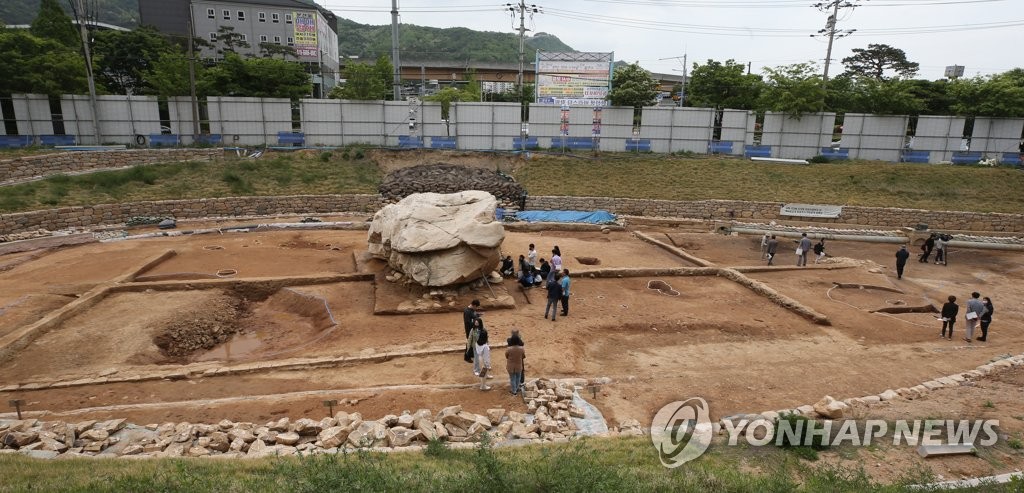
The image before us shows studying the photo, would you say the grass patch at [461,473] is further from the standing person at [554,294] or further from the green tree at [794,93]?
the green tree at [794,93]

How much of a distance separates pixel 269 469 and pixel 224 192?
24399 mm

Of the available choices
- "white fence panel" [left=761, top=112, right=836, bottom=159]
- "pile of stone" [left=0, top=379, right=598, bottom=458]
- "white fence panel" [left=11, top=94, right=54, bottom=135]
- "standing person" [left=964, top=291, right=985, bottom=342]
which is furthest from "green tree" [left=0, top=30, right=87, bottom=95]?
"white fence panel" [left=761, top=112, right=836, bottom=159]

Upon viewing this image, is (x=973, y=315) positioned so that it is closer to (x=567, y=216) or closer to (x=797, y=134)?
(x=567, y=216)

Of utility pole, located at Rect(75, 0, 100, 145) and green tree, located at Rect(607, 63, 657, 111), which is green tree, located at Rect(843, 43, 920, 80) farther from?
utility pole, located at Rect(75, 0, 100, 145)

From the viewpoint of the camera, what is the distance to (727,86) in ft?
127

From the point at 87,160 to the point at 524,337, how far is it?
27.9 meters

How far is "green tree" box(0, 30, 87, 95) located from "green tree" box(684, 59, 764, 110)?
40059 millimetres

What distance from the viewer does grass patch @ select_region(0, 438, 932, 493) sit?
18.3 feet

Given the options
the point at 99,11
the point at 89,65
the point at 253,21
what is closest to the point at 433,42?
the point at 99,11

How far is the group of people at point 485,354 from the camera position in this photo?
9156 millimetres

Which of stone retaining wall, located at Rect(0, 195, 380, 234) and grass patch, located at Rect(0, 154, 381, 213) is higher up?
grass patch, located at Rect(0, 154, 381, 213)

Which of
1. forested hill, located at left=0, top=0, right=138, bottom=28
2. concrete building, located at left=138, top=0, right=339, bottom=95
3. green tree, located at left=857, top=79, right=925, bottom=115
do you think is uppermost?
forested hill, located at left=0, top=0, right=138, bottom=28

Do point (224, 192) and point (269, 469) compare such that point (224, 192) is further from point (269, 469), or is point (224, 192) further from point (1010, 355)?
point (1010, 355)

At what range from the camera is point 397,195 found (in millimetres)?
28625
